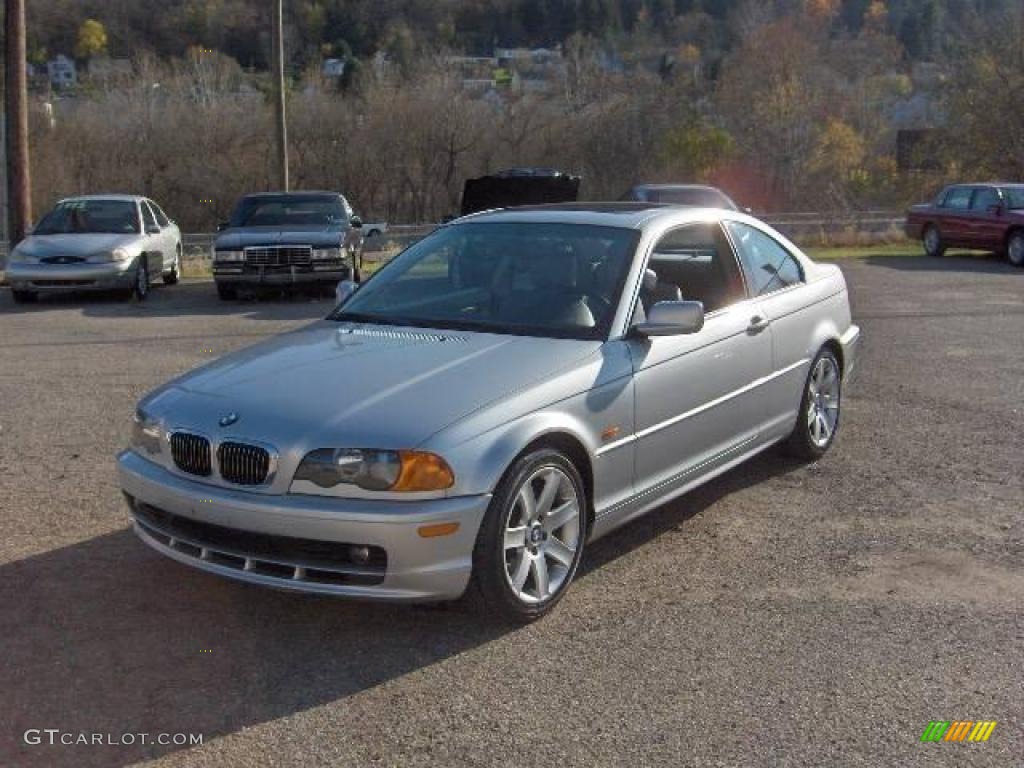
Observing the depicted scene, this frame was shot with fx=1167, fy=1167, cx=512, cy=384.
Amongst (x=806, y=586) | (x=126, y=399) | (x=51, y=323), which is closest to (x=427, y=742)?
(x=806, y=586)

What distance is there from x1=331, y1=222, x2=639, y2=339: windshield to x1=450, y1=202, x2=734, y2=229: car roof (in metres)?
0.06

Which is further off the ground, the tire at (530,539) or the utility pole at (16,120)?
the utility pole at (16,120)

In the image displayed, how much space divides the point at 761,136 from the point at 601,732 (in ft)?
177

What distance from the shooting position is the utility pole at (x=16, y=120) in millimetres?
19172

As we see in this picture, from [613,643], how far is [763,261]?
2822 mm

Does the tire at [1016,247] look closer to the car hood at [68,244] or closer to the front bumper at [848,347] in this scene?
the car hood at [68,244]

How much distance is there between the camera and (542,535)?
4492 millimetres

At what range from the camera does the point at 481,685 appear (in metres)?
3.94

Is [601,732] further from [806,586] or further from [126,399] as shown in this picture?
[126,399]

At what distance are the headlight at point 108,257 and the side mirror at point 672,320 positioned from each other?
11.7m

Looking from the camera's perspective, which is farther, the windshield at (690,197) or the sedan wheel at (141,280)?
the windshield at (690,197)

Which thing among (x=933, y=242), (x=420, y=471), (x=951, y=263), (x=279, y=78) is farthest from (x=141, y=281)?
(x=933, y=242)

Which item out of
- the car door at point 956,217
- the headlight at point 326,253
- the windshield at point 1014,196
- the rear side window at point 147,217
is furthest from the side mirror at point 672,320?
the car door at point 956,217

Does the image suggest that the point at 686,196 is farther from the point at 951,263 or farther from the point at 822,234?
the point at 822,234
